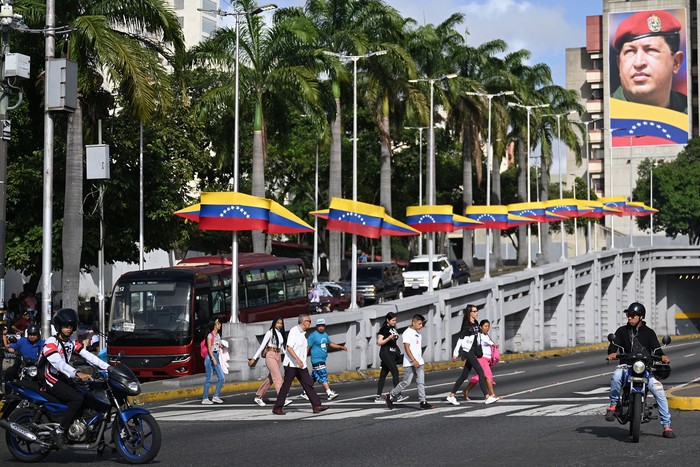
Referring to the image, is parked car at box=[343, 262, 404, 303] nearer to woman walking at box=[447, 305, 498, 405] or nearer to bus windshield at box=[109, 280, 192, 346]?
bus windshield at box=[109, 280, 192, 346]

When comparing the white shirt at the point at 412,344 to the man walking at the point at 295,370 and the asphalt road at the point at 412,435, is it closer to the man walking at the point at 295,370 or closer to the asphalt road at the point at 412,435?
A: the asphalt road at the point at 412,435

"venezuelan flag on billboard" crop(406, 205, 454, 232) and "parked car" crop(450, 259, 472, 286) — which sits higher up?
"venezuelan flag on billboard" crop(406, 205, 454, 232)

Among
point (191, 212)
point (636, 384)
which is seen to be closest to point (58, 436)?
Result: point (636, 384)

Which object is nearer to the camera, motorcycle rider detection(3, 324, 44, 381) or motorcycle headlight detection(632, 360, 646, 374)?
motorcycle headlight detection(632, 360, 646, 374)

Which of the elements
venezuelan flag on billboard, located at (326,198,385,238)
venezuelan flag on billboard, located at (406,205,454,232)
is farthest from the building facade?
venezuelan flag on billboard, located at (326,198,385,238)

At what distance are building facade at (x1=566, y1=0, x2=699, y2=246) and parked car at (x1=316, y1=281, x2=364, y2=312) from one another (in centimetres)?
8421

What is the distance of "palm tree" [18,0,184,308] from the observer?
103 ft

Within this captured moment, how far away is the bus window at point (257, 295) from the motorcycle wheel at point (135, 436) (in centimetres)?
2083

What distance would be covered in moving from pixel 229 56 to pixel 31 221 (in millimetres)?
9860

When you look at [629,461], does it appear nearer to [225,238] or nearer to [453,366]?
[453,366]

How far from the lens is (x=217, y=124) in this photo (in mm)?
54188

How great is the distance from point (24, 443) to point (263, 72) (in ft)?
109

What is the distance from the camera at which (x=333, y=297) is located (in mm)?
47656

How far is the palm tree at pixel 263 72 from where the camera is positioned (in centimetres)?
4472
